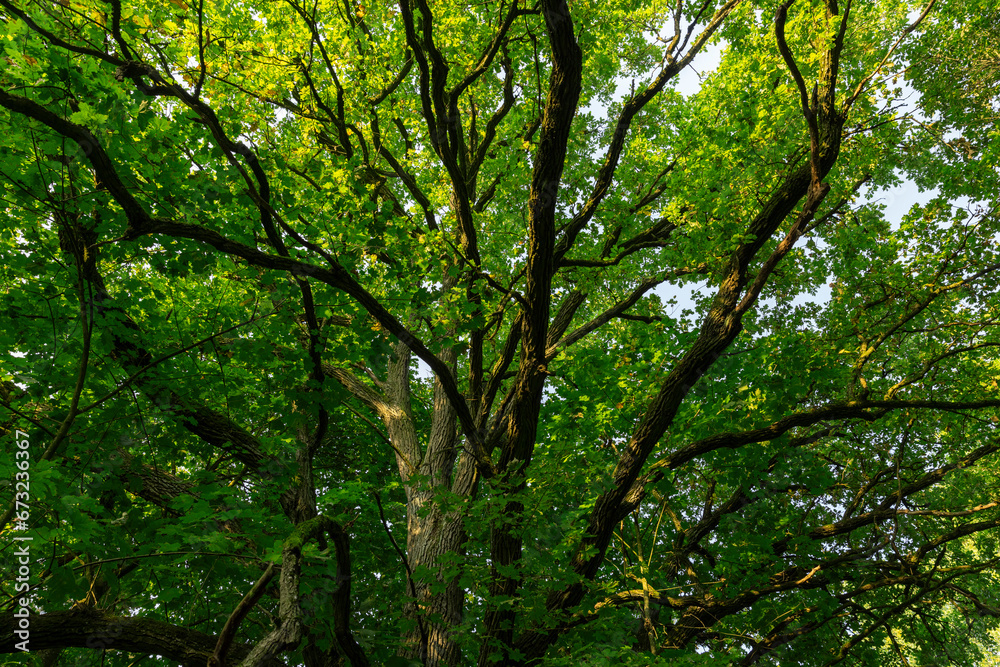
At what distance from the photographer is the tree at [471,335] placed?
13.5 feet

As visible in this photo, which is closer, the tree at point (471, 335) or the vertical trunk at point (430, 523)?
the tree at point (471, 335)

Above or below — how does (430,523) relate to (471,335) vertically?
below

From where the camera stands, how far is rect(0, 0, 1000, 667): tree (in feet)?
13.5

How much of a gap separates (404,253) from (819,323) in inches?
318

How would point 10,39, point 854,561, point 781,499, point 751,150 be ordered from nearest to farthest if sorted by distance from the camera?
1. point 10,39
2. point 854,561
3. point 751,150
4. point 781,499

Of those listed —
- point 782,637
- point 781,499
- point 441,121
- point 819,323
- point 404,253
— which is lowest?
point 782,637

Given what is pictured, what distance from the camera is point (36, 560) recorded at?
4.27 m

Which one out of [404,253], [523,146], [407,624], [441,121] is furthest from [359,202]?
Answer: [407,624]

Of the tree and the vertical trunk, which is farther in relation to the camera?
the vertical trunk

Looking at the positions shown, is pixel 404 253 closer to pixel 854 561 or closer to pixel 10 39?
pixel 10 39

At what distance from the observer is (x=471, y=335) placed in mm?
6543

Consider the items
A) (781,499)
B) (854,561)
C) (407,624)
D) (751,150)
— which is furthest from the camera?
(781,499)

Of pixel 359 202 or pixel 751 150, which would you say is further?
pixel 751 150

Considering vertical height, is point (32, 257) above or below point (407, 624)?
above
